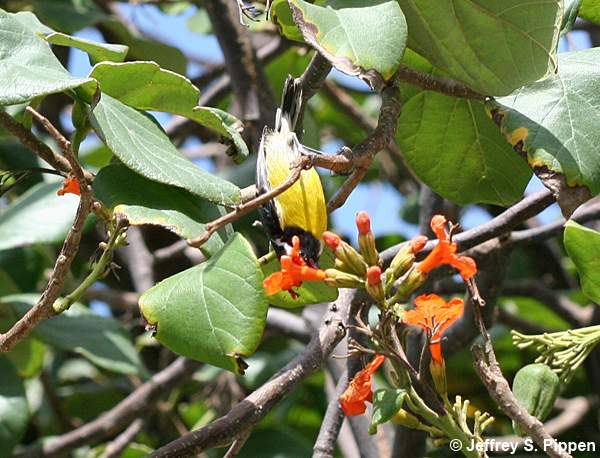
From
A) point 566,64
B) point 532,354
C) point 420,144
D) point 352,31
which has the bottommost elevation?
point 532,354

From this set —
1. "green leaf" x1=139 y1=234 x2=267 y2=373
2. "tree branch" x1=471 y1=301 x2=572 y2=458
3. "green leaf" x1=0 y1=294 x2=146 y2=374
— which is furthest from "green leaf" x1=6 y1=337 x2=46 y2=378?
"tree branch" x1=471 y1=301 x2=572 y2=458

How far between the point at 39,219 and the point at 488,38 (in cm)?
109

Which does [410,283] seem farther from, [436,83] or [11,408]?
[11,408]

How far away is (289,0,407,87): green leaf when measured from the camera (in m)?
1.01

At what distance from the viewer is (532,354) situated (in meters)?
2.45

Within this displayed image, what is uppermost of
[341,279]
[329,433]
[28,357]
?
[341,279]

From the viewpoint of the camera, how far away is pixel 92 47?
1220mm

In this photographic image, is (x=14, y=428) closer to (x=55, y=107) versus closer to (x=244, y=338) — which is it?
(x=244, y=338)

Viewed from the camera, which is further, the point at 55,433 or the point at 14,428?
the point at 55,433

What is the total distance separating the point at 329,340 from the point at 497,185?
34 cm

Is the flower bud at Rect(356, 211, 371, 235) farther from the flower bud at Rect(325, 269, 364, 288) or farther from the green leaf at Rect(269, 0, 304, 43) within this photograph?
the green leaf at Rect(269, 0, 304, 43)

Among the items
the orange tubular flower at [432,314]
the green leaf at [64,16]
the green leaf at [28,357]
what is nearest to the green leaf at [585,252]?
the orange tubular flower at [432,314]

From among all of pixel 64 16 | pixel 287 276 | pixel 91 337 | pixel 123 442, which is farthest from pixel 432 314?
pixel 64 16

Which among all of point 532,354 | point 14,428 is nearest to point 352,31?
point 14,428
